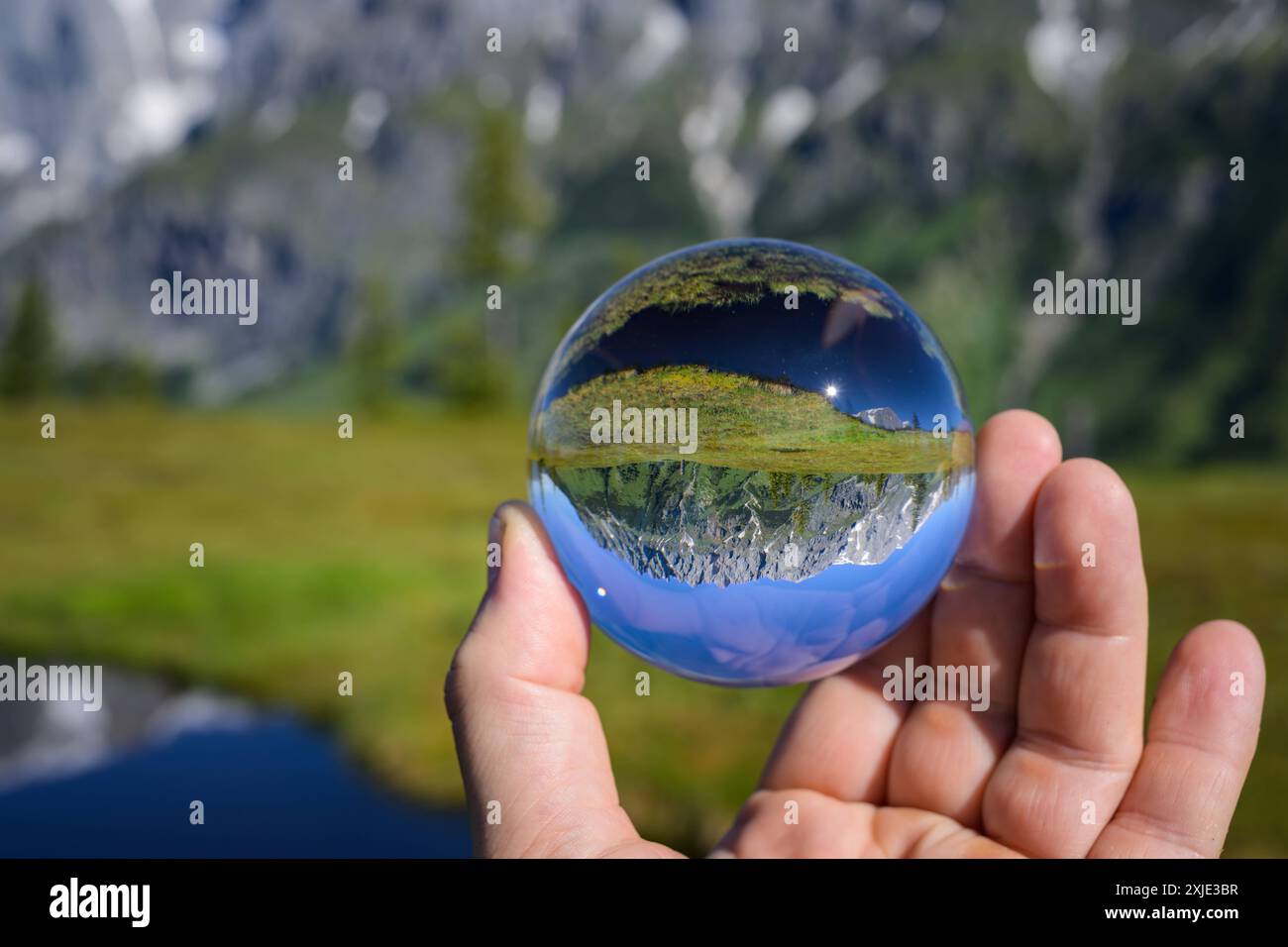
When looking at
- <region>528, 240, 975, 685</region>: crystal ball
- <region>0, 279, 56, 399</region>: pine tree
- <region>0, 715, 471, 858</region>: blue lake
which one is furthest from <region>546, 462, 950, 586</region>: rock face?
<region>0, 279, 56, 399</region>: pine tree

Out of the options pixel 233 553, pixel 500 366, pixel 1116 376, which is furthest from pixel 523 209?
pixel 1116 376

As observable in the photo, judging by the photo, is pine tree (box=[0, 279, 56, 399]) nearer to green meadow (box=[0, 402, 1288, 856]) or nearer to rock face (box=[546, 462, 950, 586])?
green meadow (box=[0, 402, 1288, 856])

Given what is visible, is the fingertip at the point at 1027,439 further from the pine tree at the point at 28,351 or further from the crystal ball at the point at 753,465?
the pine tree at the point at 28,351

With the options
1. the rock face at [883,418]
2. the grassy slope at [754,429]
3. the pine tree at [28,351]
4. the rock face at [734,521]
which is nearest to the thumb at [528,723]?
the rock face at [734,521]

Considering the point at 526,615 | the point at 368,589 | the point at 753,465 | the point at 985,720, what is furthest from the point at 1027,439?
the point at 368,589

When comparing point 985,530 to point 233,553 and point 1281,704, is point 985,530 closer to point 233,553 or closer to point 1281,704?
point 1281,704
